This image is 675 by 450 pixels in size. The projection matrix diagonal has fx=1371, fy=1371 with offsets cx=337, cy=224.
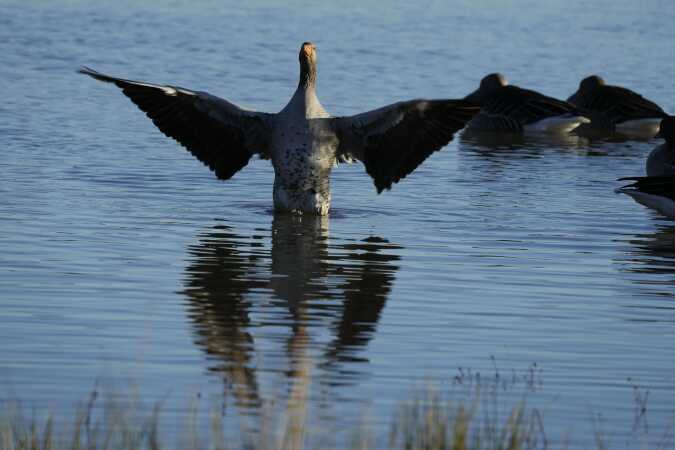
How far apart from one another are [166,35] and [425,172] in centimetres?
1366

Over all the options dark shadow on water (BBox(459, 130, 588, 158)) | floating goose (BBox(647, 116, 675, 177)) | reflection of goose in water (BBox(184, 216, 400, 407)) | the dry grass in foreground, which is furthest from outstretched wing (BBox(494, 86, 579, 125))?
the dry grass in foreground

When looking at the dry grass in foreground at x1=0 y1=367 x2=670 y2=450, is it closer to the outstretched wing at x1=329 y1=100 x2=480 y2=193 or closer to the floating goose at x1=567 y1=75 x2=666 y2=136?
the outstretched wing at x1=329 y1=100 x2=480 y2=193

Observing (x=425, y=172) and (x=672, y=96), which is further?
(x=672, y=96)

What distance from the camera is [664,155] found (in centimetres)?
1456

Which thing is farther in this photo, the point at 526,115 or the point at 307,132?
the point at 526,115

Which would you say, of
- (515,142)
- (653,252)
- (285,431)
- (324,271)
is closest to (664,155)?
(653,252)

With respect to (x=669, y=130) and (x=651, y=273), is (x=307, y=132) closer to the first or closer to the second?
(x=651, y=273)

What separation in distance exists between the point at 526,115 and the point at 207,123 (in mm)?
8498

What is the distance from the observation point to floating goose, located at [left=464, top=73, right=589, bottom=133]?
762 inches

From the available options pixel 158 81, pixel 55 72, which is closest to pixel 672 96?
pixel 158 81

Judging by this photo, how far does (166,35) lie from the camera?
27.5m

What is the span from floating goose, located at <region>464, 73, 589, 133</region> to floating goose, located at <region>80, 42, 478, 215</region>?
7781mm

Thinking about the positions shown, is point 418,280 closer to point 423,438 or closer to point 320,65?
point 423,438

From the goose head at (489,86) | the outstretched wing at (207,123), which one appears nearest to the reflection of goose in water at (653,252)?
the outstretched wing at (207,123)
